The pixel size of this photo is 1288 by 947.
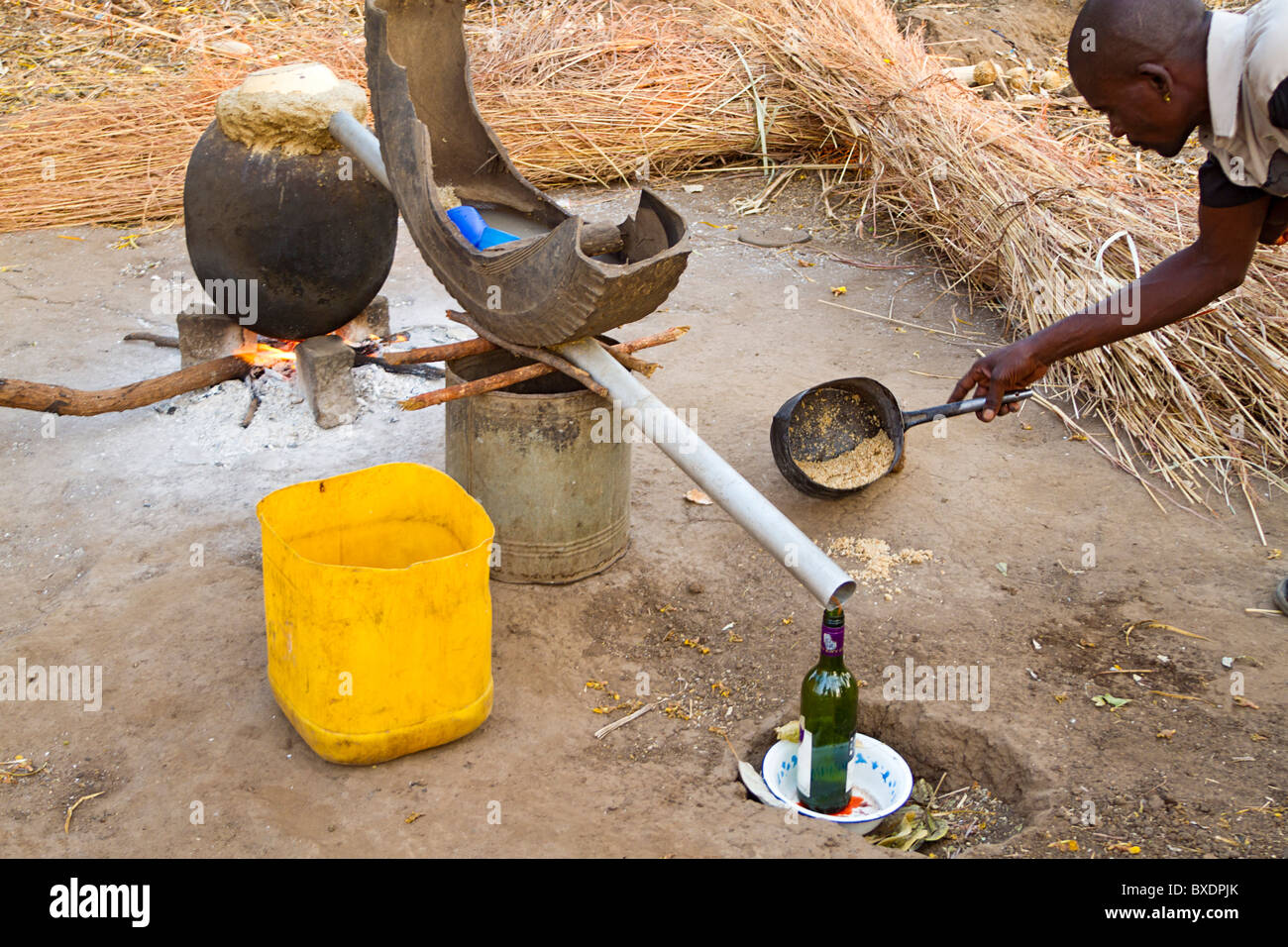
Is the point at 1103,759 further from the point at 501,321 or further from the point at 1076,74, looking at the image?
the point at 501,321

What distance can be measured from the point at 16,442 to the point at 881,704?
318 centimetres

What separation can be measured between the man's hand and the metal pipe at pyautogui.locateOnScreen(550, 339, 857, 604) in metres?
0.66

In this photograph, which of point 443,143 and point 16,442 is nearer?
point 443,143

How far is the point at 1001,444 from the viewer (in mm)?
4266

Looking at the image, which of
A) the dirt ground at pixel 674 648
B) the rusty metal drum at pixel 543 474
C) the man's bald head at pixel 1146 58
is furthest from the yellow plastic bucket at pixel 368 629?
the man's bald head at pixel 1146 58

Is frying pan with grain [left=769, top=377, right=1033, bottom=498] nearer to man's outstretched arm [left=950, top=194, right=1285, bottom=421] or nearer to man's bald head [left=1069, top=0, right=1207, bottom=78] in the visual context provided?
man's outstretched arm [left=950, top=194, right=1285, bottom=421]

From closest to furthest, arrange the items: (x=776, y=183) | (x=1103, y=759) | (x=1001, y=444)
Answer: (x=1103, y=759)
(x=1001, y=444)
(x=776, y=183)

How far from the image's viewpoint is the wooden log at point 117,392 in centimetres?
372

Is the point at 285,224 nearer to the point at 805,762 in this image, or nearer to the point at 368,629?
the point at 368,629

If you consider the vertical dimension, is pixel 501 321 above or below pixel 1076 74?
below

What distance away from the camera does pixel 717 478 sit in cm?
266

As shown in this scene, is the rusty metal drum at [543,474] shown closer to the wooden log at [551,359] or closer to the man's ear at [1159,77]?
the wooden log at [551,359]

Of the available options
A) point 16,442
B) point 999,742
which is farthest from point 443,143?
point 999,742

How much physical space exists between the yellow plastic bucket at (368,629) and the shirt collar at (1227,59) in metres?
1.83
